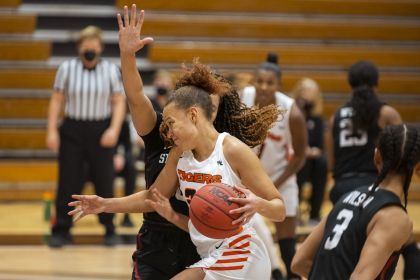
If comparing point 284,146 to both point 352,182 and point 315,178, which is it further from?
point 315,178

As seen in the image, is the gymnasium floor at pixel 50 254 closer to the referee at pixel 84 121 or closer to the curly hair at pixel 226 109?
the referee at pixel 84 121

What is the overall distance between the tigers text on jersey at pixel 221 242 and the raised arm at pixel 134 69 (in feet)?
1.08

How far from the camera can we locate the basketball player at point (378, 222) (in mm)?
3346

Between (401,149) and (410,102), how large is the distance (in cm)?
904

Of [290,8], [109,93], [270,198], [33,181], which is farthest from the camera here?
[290,8]

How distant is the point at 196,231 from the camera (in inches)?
152

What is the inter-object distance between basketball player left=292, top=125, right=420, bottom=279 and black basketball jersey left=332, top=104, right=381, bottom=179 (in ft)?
8.02

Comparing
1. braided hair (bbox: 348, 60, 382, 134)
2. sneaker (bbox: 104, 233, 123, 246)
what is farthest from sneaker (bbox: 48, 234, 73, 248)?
braided hair (bbox: 348, 60, 382, 134)

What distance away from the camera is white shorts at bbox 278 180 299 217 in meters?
6.63

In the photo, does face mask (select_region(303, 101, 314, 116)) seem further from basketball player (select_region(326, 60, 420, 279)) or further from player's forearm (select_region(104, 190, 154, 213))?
player's forearm (select_region(104, 190, 154, 213))

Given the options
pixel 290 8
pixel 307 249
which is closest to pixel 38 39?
pixel 290 8

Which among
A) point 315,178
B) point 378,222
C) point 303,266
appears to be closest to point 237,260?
point 303,266

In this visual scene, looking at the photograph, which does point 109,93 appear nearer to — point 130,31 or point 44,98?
point 44,98

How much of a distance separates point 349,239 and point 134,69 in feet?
4.04
